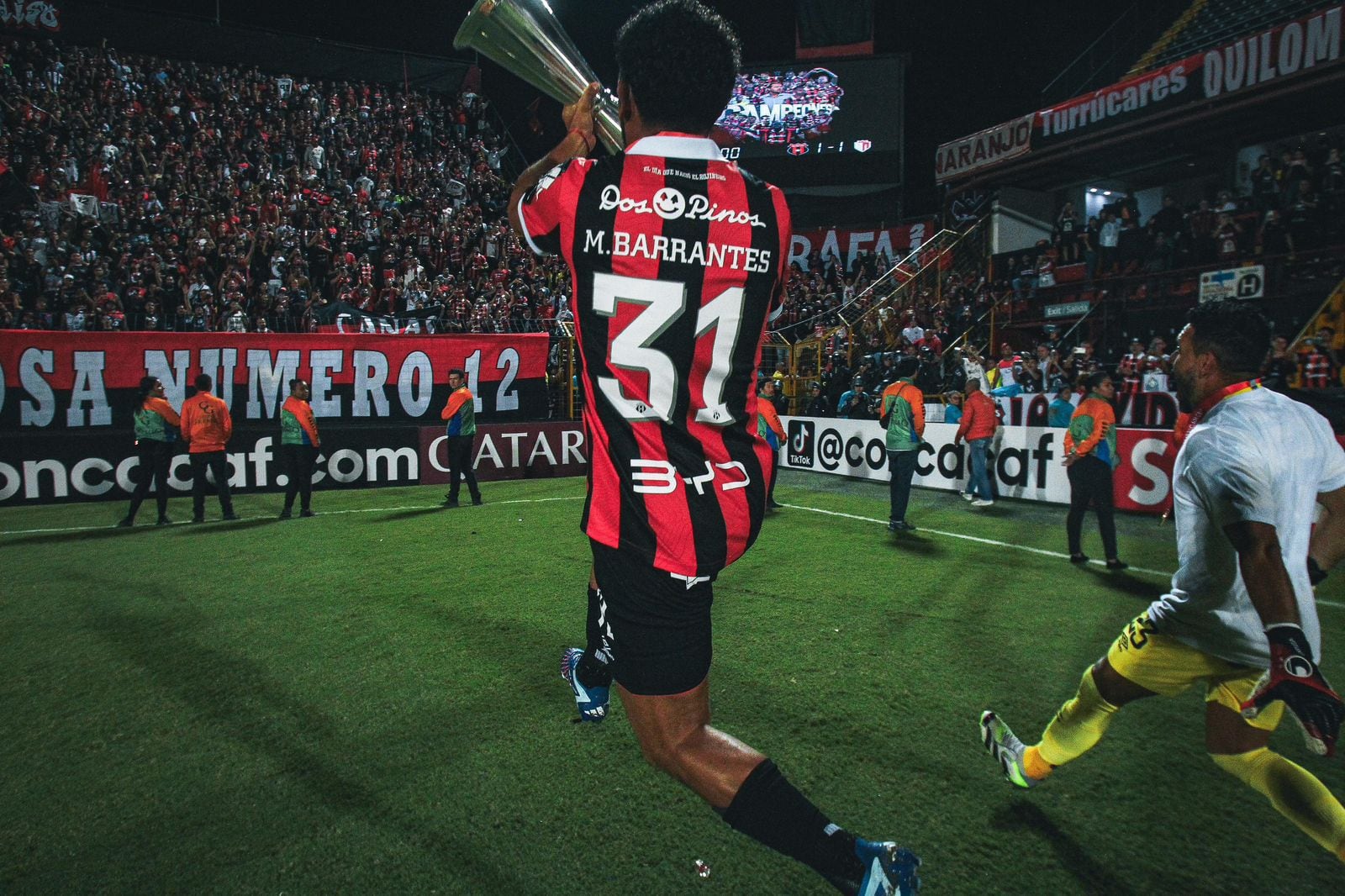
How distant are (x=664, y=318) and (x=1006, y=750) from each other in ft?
7.92

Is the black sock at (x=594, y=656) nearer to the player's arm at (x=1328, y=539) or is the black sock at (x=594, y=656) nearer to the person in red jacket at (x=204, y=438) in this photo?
the player's arm at (x=1328, y=539)

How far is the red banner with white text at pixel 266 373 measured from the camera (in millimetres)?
12445

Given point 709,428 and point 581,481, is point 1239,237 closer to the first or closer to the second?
point 581,481

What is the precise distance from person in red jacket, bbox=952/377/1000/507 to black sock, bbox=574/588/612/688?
984 cm

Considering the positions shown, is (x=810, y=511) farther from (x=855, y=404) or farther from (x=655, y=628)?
(x=655, y=628)

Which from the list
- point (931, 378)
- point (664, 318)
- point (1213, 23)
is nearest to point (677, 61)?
point (664, 318)

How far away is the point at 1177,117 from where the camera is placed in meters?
18.3

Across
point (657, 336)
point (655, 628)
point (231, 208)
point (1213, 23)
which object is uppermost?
point (1213, 23)

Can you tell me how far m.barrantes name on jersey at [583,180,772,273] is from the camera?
6.42 feet

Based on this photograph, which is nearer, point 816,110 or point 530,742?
point 530,742

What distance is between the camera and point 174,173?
64.1ft

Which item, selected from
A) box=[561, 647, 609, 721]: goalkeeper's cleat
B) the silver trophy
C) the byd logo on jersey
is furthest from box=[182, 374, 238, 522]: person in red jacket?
the byd logo on jersey

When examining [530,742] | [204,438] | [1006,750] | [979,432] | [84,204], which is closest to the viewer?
[1006,750]

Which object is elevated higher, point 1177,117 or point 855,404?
point 1177,117
